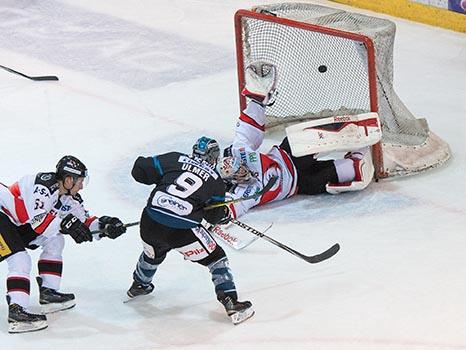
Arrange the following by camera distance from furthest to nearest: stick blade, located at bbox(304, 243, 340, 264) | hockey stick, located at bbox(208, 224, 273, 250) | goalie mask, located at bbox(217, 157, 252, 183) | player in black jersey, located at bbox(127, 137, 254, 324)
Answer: goalie mask, located at bbox(217, 157, 252, 183) < hockey stick, located at bbox(208, 224, 273, 250) < stick blade, located at bbox(304, 243, 340, 264) < player in black jersey, located at bbox(127, 137, 254, 324)

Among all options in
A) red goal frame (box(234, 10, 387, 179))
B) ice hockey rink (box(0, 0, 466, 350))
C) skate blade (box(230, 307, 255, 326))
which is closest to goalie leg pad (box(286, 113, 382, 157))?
red goal frame (box(234, 10, 387, 179))

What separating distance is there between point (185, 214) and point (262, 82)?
143cm

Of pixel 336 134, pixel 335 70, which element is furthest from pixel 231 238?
pixel 335 70

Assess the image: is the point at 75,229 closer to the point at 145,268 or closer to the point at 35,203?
the point at 35,203

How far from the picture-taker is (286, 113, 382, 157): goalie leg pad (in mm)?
5492

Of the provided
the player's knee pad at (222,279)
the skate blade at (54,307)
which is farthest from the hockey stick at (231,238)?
the skate blade at (54,307)

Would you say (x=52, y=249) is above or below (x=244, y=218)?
above

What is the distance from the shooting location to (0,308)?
179 inches

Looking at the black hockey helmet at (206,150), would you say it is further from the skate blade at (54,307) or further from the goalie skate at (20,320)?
the goalie skate at (20,320)

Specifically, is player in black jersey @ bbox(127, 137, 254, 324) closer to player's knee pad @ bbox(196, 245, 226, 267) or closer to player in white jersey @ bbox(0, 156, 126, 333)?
player's knee pad @ bbox(196, 245, 226, 267)

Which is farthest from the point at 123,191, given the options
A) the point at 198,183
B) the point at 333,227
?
the point at 198,183

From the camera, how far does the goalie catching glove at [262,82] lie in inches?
219

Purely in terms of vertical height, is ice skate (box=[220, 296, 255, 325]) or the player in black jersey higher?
the player in black jersey

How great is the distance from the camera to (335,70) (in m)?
6.12
